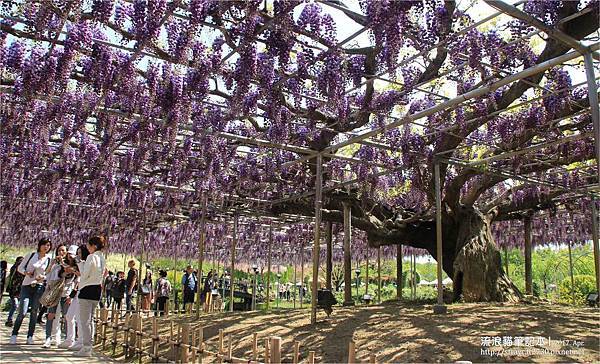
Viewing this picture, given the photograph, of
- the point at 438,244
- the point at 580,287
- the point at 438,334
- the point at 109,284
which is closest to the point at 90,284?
the point at 438,334

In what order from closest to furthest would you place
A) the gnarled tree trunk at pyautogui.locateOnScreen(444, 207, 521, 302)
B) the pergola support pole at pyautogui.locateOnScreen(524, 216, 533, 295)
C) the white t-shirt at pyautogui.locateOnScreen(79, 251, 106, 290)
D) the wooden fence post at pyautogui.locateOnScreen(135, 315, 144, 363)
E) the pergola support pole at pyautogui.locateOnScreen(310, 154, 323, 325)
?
the white t-shirt at pyautogui.locateOnScreen(79, 251, 106, 290) < the wooden fence post at pyautogui.locateOnScreen(135, 315, 144, 363) < the pergola support pole at pyautogui.locateOnScreen(310, 154, 323, 325) < the gnarled tree trunk at pyautogui.locateOnScreen(444, 207, 521, 302) < the pergola support pole at pyautogui.locateOnScreen(524, 216, 533, 295)

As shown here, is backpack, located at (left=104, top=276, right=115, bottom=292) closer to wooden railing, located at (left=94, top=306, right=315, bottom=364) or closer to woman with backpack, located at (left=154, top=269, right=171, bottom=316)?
woman with backpack, located at (left=154, top=269, right=171, bottom=316)

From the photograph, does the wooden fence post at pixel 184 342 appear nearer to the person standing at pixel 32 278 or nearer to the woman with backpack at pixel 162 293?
the person standing at pixel 32 278

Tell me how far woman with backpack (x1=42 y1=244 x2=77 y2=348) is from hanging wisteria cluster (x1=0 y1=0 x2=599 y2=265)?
1718 millimetres

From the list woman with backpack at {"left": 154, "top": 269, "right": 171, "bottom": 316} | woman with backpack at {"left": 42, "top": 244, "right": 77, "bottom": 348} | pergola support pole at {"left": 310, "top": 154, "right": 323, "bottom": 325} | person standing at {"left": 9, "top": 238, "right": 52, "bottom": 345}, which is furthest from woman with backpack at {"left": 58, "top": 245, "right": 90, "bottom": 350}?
woman with backpack at {"left": 154, "top": 269, "right": 171, "bottom": 316}

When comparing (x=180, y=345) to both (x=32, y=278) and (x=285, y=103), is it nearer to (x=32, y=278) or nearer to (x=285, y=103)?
(x=32, y=278)

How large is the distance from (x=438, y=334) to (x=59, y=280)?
15.2 feet

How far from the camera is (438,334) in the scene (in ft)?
19.9

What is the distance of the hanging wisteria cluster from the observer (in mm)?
5125

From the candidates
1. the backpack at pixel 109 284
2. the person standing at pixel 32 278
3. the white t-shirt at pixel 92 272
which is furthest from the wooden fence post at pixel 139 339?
the backpack at pixel 109 284

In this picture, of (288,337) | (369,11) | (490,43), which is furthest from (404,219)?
(369,11)

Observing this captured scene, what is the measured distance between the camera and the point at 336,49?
5.44 m

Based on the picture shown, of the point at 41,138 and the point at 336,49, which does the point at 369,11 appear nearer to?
the point at 336,49

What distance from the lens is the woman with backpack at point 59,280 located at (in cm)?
660
